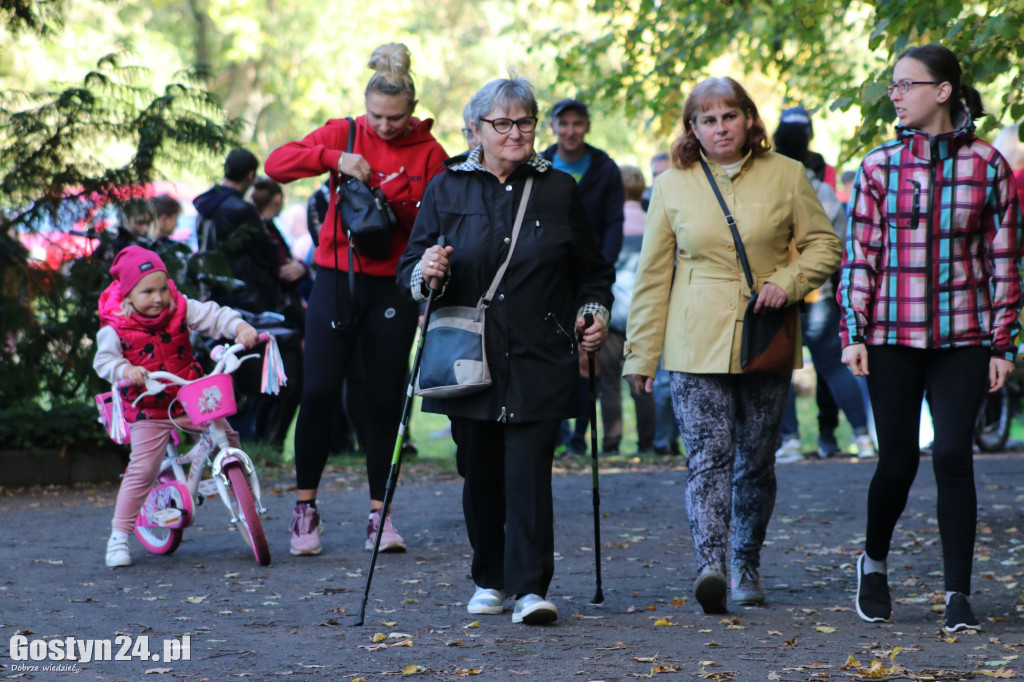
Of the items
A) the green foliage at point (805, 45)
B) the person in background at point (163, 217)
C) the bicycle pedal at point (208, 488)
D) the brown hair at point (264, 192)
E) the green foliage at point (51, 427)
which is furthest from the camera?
the brown hair at point (264, 192)

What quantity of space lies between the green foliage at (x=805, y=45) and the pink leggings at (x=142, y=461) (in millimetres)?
3669

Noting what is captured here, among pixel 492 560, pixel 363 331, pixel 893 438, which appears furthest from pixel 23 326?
pixel 893 438

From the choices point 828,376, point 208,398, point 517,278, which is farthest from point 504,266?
point 828,376

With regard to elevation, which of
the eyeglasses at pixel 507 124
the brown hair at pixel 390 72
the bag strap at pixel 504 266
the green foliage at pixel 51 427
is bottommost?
the green foliage at pixel 51 427

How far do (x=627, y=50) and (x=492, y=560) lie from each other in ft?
24.4

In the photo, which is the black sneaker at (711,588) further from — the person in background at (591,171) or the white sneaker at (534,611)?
the person in background at (591,171)

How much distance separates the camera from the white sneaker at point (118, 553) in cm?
670

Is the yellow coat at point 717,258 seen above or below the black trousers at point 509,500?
above

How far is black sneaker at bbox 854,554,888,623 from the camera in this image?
5.42 meters

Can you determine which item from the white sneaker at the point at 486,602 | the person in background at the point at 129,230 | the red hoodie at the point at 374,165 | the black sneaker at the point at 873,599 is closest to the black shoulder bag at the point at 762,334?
→ the black sneaker at the point at 873,599

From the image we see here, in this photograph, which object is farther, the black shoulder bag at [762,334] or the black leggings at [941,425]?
the black shoulder bag at [762,334]

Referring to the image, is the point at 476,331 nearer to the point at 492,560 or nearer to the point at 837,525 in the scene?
the point at 492,560

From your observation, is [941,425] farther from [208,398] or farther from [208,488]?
[208,488]

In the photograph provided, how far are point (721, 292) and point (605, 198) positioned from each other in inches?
161
